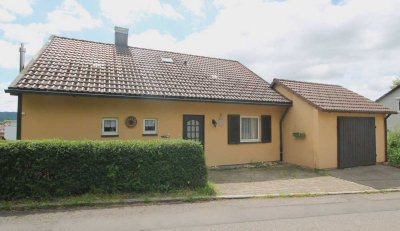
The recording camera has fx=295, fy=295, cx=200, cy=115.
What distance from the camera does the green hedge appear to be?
6.71 m

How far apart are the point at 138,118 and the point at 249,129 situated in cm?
520

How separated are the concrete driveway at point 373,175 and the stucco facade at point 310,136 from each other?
0.74 m

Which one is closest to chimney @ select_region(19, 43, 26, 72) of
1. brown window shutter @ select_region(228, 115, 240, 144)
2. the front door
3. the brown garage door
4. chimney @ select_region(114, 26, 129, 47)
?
chimney @ select_region(114, 26, 129, 47)

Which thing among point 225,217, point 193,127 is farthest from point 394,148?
point 225,217

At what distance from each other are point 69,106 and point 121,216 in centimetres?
532

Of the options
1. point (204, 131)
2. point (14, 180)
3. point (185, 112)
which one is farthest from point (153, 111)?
point (14, 180)

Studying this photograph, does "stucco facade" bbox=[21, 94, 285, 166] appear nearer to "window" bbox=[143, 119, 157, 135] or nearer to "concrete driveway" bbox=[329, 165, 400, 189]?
"window" bbox=[143, 119, 157, 135]

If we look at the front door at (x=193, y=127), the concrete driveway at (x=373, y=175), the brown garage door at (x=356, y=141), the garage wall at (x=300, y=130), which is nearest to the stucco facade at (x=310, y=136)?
the garage wall at (x=300, y=130)

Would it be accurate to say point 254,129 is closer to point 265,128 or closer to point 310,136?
point 265,128

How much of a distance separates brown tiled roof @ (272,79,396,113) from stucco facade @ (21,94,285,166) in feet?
4.34

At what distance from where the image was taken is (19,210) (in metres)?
6.33

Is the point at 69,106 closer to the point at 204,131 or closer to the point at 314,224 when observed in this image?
the point at 204,131

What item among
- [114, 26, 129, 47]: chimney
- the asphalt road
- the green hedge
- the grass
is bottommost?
the asphalt road

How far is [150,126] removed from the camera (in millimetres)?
11273
